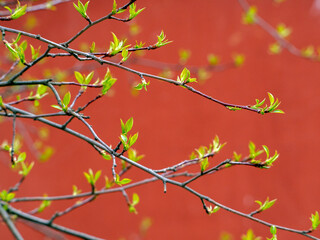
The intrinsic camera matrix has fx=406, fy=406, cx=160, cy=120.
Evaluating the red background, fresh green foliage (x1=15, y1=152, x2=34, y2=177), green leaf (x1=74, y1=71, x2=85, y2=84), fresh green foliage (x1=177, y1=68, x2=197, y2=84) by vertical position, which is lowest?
fresh green foliage (x1=15, y1=152, x2=34, y2=177)

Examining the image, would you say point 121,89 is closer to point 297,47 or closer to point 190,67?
point 190,67

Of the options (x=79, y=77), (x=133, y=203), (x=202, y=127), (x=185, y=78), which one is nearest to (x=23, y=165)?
(x=133, y=203)

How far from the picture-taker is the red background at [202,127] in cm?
230

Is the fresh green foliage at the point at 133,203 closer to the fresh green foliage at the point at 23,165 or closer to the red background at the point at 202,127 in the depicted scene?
the fresh green foliage at the point at 23,165

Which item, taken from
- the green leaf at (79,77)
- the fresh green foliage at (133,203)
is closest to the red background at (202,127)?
the fresh green foliage at (133,203)

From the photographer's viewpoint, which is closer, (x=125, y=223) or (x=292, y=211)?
(x=292, y=211)

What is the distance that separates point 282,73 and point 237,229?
0.94m

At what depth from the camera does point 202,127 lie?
7.95 ft

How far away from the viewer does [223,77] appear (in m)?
2.46

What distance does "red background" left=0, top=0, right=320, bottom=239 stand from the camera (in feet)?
7.54

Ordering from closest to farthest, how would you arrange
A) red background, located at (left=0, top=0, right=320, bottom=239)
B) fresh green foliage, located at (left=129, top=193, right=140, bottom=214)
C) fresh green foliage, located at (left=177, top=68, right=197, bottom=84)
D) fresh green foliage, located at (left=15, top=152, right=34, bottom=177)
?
fresh green foliage, located at (left=177, top=68, right=197, bottom=84)
fresh green foliage, located at (left=15, top=152, right=34, bottom=177)
fresh green foliage, located at (left=129, top=193, right=140, bottom=214)
red background, located at (left=0, top=0, right=320, bottom=239)

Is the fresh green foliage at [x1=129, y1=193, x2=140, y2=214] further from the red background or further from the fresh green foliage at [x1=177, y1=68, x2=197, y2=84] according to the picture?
the red background

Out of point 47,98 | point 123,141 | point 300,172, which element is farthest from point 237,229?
point 123,141

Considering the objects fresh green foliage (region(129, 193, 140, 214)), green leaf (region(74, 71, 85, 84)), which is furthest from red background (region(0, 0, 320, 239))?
green leaf (region(74, 71, 85, 84))
